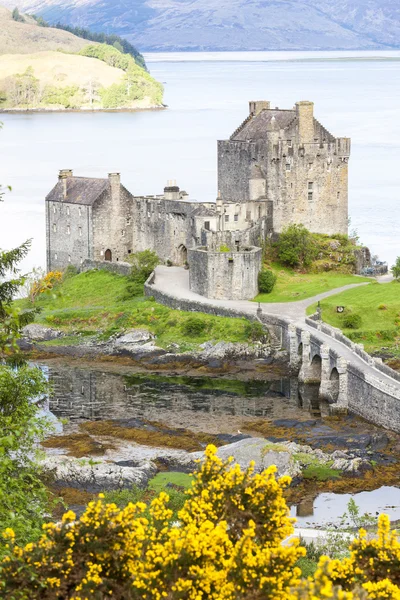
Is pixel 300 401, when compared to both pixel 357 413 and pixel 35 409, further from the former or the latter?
pixel 35 409

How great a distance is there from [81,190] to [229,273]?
43.6 ft

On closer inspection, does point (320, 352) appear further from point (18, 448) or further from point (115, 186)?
point (18, 448)

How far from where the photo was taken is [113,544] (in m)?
18.2

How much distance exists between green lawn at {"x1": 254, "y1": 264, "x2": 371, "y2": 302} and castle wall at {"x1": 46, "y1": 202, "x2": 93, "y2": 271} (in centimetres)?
1078

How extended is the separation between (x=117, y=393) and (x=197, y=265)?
11511mm

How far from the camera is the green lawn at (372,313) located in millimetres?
54188

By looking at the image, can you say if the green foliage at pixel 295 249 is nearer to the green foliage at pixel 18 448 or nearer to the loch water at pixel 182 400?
the loch water at pixel 182 400

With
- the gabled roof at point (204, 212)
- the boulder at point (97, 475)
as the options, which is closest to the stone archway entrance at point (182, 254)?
the gabled roof at point (204, 212)

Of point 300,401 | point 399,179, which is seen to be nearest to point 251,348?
point 300,401

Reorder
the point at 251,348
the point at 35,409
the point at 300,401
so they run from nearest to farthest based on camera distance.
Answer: the point at 35,409
the point at 300,401
the point at 251,348

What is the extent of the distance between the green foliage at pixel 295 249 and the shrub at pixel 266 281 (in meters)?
3.77

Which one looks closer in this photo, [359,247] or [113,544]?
[113,544]

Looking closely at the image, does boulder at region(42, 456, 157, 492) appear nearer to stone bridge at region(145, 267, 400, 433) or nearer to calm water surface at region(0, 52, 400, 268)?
stone bridge at region(145, 267, 400, 433)

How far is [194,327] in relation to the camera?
56719 mm
